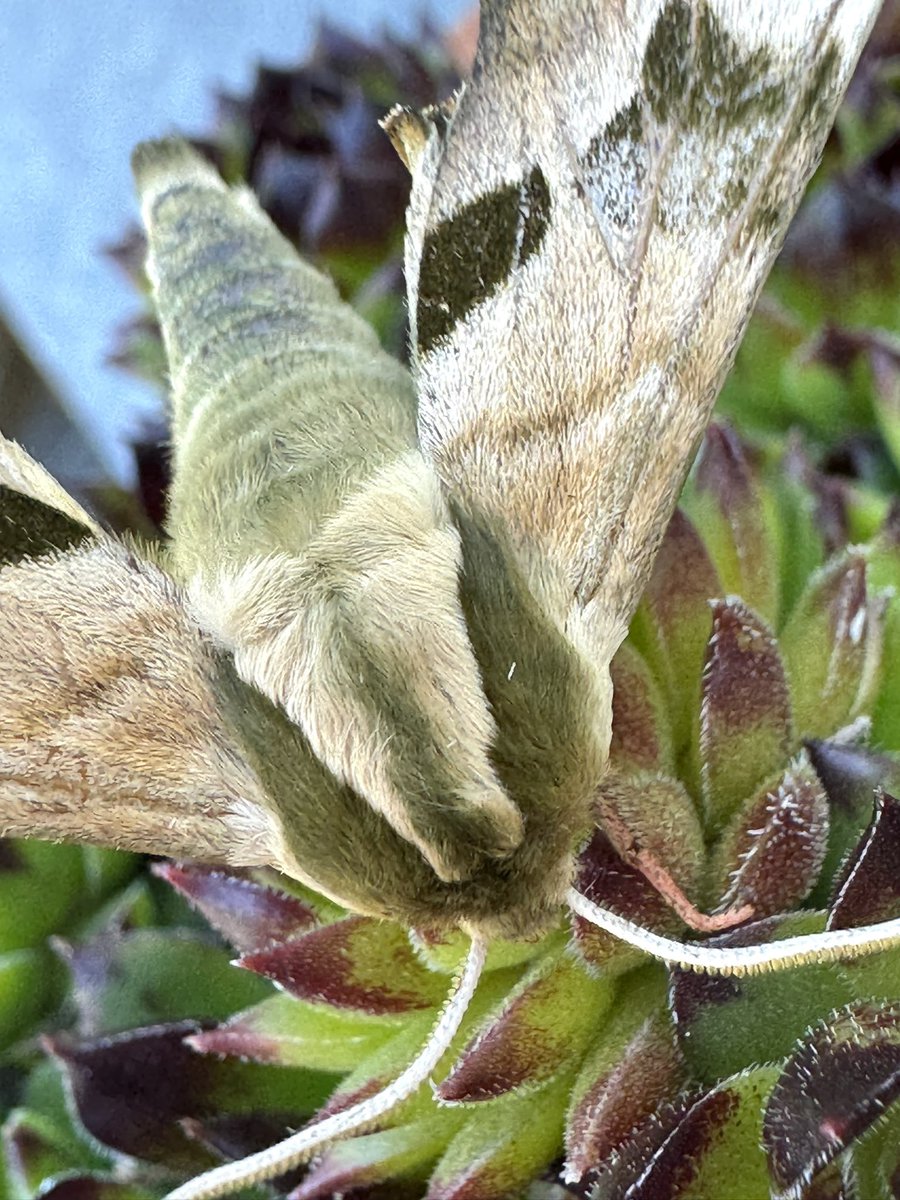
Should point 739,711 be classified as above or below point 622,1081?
above

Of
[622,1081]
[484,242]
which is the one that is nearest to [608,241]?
[484,242]

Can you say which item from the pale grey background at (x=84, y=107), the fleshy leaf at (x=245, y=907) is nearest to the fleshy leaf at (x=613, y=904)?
the fleshy leaf at (x=245, y=907)

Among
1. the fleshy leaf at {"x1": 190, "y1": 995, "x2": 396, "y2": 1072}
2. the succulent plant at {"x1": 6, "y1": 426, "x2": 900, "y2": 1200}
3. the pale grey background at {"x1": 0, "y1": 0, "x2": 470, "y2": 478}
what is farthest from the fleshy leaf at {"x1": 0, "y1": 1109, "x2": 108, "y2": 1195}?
the pale grey background at {"x1": 0, "y1": 0, "x2": 470, "y2": 478}

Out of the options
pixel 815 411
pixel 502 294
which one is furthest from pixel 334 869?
pixel 815 411

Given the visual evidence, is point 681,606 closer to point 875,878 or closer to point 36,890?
point 875,878

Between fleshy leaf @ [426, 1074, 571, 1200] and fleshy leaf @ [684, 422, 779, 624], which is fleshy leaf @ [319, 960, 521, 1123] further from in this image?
fleshy leaf @ [684, 422, 779, 624]

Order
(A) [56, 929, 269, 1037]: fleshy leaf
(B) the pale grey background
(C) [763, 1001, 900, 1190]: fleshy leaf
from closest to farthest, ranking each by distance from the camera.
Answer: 1. (C) [763, 1001, 900, 1190]: fleshy leaf
2. (A) [56, 929, 269, 1037]: fleshy leaf
3. (B) the pale grey background
